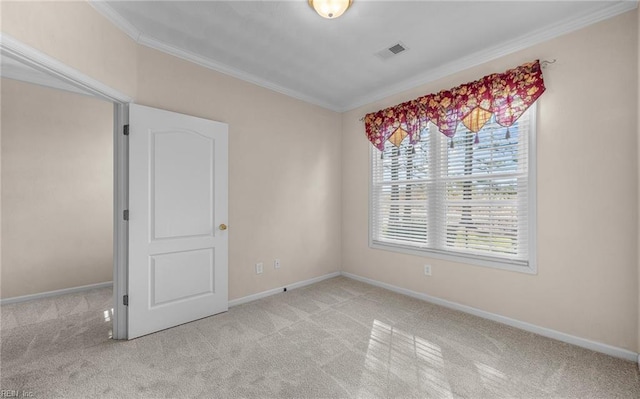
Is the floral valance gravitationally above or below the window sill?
above

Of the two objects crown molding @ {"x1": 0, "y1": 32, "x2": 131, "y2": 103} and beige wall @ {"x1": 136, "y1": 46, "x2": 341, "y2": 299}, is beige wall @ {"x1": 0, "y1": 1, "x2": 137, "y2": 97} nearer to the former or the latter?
crown molding @ {"x1": 0, "y1": 32, "x2": 131, "y2": 103}

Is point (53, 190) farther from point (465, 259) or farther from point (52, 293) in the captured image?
point (465, 259)

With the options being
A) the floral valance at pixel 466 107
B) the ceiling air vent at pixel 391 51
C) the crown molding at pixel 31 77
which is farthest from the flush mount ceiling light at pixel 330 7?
the crown molding at pixel 31 77

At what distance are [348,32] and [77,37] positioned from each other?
205cm

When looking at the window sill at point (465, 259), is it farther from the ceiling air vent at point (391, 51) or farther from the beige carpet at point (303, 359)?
the ceiling air vent at point (391, 51)

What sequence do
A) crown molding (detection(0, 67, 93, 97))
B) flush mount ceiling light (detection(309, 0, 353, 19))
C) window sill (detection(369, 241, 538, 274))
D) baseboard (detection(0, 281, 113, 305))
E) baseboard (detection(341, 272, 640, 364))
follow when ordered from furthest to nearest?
baseboard (detection(0, 281, 113, 305))
crown molding (detection(0, 67, 93, 97))
window sill (detection(369, 241, 538, 274))
baseboard (detection(341, 272, 640, 364))
flush mount ceiling light (detection(309, 0, 353, 19))

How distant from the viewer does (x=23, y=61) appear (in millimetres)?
1624

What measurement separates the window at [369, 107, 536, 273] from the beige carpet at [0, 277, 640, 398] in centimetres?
75

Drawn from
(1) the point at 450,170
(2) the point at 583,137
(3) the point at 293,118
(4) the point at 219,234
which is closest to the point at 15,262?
(4) the point at 219,234

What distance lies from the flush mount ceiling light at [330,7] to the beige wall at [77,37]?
5.37ft

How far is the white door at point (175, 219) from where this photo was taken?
240cm

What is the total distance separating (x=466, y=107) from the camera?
2859mm

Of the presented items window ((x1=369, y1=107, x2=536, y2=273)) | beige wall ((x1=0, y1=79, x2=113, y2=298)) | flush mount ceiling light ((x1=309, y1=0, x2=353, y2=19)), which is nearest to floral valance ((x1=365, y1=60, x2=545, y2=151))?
window ((x1=369, y1=107, x2=536, y2=273))

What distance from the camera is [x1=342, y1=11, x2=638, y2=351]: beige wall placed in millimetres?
2057
